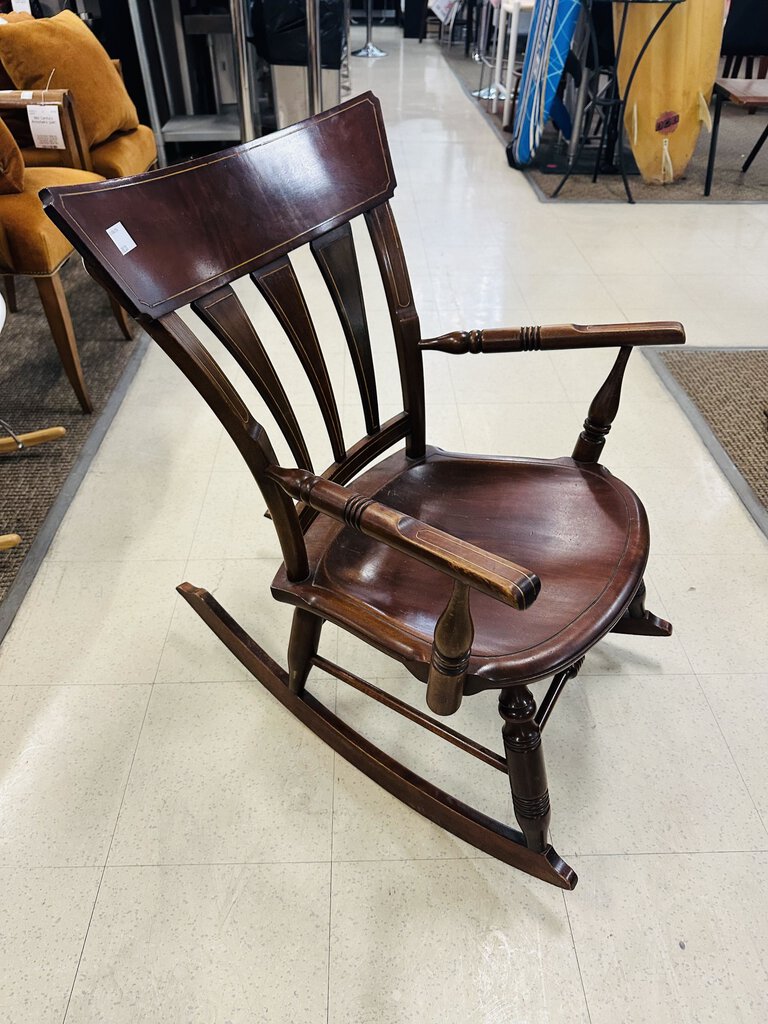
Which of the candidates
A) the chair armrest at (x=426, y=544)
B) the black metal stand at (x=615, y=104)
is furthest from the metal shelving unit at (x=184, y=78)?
the chair armrest at (x=426, y=544)

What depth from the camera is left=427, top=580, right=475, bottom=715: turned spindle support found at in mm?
779

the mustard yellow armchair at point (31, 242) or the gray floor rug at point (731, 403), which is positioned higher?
the mustard yellow armchair at point (31, 242)

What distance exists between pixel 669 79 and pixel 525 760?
12.1ft

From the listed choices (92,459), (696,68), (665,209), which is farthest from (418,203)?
(92,459)

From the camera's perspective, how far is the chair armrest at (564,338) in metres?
1.06

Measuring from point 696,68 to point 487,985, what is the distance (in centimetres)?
398

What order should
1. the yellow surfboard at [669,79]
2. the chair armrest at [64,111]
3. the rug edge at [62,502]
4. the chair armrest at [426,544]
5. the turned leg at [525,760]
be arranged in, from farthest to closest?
the yellow surfboard at [669,79] < the chair armrest at [64,111] < the rug edge at [62,502] < the turned leg at [525,760] < the chair armrest at [426,544]

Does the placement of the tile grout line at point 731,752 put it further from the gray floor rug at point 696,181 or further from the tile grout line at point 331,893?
the gray floor rug at point 696,181

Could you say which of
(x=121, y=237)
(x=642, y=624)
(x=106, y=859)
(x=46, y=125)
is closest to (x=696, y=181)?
(x=46, y=125)

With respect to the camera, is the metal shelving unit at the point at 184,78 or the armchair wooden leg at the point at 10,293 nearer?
the armchair wooden leg at the point at 10,293

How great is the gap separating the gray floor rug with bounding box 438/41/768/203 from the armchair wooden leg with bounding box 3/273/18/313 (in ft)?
8.35

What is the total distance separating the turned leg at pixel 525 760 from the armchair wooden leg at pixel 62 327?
1.58m

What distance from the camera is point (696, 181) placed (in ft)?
12.4

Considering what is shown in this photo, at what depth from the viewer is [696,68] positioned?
345 cm
